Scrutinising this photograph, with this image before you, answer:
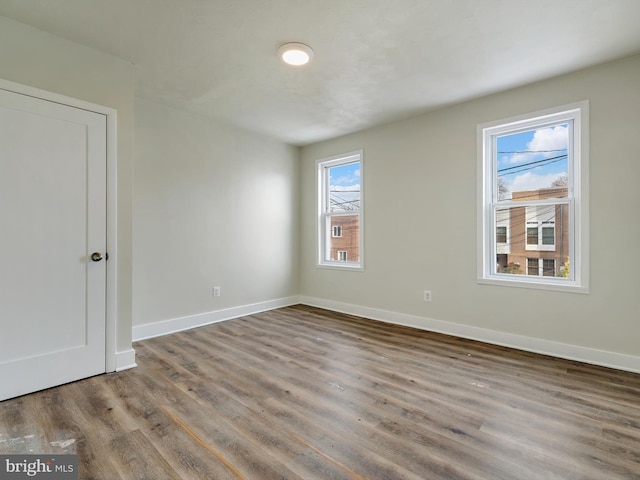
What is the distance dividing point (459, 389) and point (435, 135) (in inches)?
107

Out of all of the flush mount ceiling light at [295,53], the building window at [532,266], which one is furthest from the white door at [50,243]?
the building window at [532,266]

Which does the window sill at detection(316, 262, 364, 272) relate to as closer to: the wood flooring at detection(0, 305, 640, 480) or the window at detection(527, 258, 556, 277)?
the wood flooring at detection(0, 305, 640, 480)

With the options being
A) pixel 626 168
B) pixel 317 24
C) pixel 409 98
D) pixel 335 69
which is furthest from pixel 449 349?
pixel 317 24

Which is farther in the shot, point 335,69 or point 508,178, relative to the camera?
point 508,178

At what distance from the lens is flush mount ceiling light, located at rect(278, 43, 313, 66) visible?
96.5 inches

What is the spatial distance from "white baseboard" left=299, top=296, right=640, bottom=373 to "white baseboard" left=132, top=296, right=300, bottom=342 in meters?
1.13

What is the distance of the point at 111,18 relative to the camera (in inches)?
85.4

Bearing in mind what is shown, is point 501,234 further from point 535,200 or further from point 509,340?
point 509,340

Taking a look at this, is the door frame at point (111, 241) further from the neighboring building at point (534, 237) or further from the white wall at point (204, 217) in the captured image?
the neighboring building at point (534, 237)

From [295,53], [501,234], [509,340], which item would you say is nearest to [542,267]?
[501,234]

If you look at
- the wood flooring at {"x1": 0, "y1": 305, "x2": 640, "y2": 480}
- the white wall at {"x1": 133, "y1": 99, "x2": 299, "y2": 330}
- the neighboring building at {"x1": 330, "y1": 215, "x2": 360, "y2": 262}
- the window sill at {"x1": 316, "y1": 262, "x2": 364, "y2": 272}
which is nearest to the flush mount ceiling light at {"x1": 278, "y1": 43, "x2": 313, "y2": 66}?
the white wall at {"x1": 133, "y1": 99, "x2": 299, "y2": 330}

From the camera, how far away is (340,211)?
4879mm

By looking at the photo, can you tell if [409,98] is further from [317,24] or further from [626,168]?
[626,168]

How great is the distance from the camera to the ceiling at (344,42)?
208 centimetres
